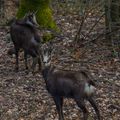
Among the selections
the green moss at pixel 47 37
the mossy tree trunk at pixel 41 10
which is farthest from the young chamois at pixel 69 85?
the mossy tree trunk at pixel 41 10

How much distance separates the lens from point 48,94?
9219 mm

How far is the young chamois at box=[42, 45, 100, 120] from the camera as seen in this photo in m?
7.39

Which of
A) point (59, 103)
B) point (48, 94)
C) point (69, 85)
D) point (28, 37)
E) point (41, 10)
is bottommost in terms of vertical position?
point (48, 94)

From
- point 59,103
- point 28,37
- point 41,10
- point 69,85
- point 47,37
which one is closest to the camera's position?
point 69,85

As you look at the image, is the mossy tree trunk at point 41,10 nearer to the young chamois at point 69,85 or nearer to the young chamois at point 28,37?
the young chamois at point 28,37

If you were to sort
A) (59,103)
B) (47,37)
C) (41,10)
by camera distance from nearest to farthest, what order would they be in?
(59,103) < (47,37) < (41,10)

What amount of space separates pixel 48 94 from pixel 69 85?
178cm

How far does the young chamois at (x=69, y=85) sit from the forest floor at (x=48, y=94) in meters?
0.69

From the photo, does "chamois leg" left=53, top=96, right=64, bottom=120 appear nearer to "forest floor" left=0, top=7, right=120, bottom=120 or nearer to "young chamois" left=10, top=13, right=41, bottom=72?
"forest floor" left=0, top=7, right=120, bottom=120

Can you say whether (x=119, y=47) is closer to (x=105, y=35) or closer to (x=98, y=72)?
(x=105, y=35)

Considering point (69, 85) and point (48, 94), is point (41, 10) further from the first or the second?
point (69, 85)

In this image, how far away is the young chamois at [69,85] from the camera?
739 cm

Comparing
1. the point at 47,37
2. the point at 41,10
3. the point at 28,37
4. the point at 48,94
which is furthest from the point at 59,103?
the point at 41,10

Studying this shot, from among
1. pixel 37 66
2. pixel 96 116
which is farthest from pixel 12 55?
pixel 96 116
